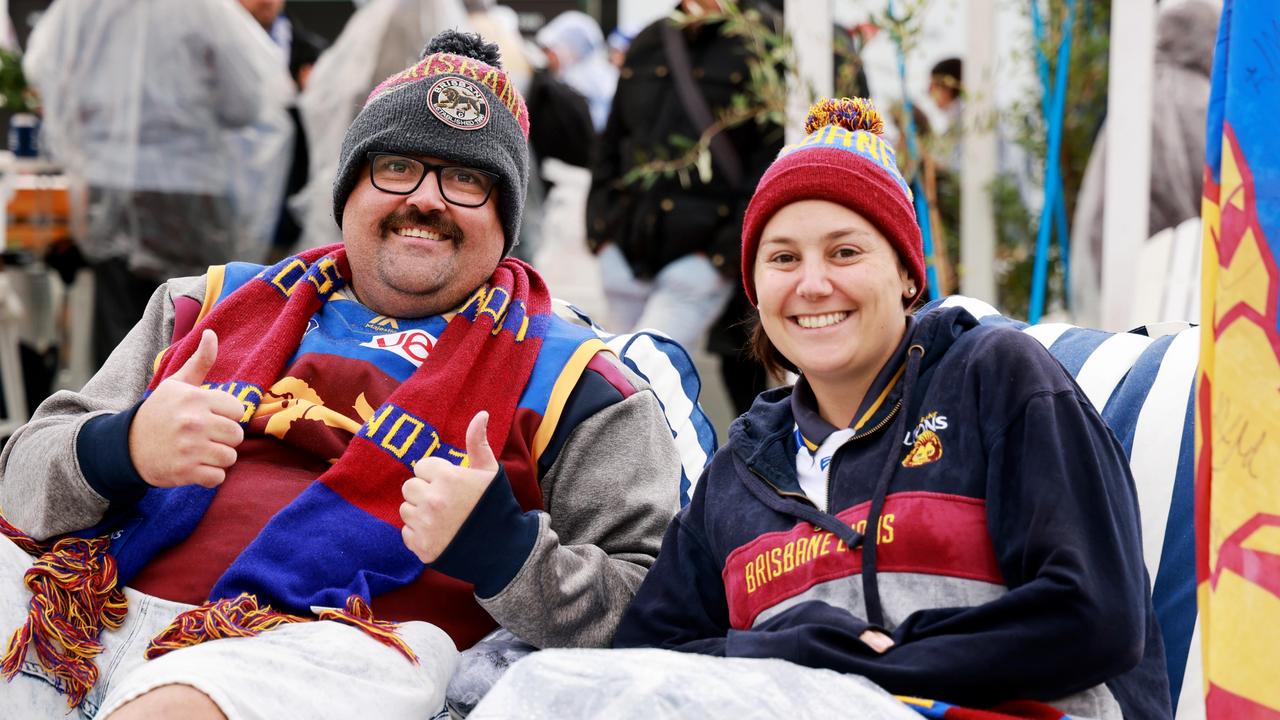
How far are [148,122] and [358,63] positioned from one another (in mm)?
913

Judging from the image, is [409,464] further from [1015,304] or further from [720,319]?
[1015,304]

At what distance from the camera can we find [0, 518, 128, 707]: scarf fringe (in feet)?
7.52

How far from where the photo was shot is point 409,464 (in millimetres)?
2477

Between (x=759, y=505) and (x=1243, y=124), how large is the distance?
0.92 meters

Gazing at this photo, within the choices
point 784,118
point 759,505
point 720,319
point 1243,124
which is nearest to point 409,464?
point 759,505

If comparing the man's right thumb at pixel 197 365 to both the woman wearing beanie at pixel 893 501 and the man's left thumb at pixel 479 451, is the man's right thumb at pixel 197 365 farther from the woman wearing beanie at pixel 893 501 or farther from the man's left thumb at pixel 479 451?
the woman wearing beanie at pixel 893 501

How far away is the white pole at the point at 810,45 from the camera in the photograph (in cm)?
433

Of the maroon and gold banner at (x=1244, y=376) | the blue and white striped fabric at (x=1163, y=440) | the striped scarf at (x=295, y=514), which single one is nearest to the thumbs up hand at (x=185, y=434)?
the striped scarf at (x=295, y=514)

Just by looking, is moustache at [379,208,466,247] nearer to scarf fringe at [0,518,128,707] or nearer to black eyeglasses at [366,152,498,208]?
black eyeglasses at [366,152,498,208]

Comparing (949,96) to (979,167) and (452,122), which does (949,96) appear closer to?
(979,167)

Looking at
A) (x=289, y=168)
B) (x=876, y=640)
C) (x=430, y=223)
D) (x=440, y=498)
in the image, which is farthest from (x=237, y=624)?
(x=289, y=168)

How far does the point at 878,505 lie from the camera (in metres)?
2.00

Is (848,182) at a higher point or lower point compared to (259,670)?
higher

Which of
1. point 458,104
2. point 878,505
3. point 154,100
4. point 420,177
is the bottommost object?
point 878,505
